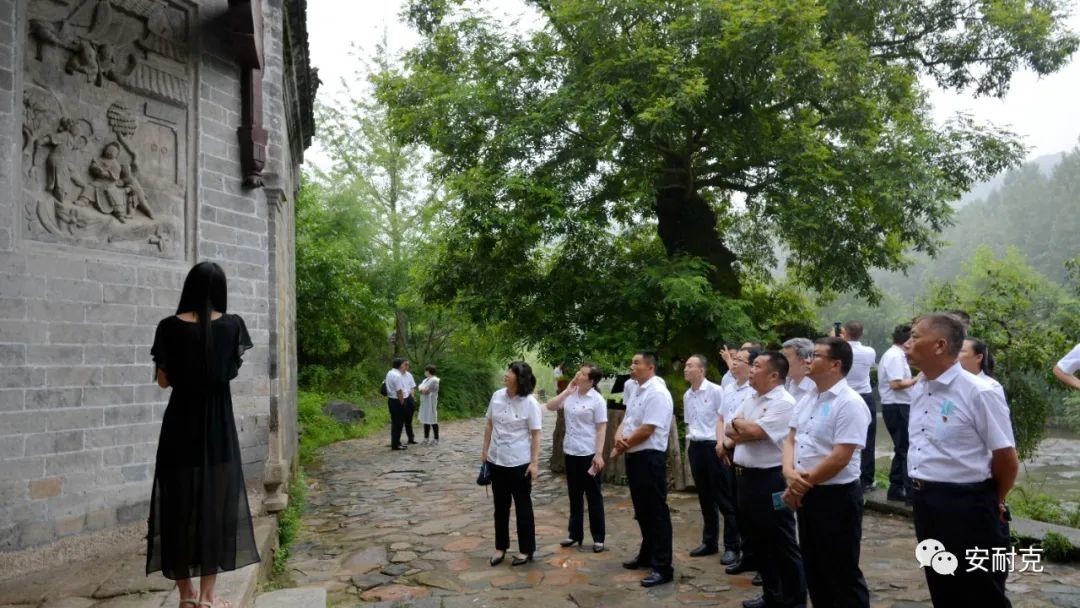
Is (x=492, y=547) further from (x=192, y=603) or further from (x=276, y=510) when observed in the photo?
(x=192, y=603)

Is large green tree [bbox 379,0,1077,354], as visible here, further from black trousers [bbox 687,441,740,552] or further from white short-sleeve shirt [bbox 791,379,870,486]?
white short-sleeve shirt [bbox 791,379,870,486]

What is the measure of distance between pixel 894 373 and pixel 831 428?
12.5 feet

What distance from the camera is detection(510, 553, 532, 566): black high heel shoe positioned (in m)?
6.06

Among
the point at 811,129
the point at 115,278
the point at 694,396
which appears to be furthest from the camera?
the point at 811,129

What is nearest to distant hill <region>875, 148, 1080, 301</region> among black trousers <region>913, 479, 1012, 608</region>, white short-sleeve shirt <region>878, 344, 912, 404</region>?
white short-sleeve shirt <region>878, 344, 912, 404</region>

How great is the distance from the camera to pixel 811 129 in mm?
11312

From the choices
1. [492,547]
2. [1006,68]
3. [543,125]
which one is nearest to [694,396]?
[492,547]

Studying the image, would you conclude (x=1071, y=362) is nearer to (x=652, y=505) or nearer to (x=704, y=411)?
(x=704, y=411)

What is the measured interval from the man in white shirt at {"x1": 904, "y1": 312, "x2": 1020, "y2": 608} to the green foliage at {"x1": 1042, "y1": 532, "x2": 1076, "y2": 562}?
296 cm

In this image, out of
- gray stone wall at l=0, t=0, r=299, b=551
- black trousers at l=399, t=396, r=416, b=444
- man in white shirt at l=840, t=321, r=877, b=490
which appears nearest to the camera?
gray stone wall at l=0, t=0, r=299, b=551

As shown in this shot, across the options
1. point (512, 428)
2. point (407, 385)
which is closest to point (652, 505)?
point (512, 428)

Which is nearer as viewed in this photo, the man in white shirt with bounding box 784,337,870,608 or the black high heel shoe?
the man in white shirt with bounding box 784,337,870,608

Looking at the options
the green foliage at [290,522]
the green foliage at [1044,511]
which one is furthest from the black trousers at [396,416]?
the green foliage at [1044,511]

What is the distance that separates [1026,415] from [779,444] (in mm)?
7367
